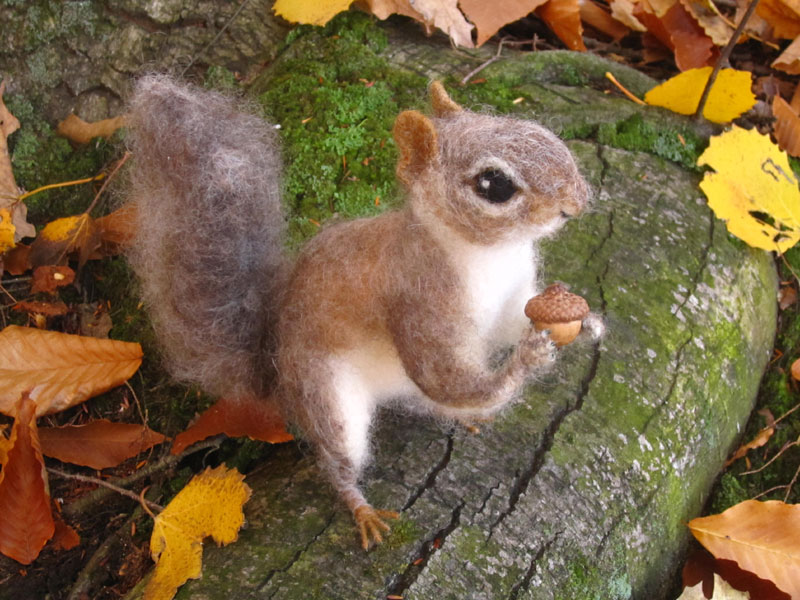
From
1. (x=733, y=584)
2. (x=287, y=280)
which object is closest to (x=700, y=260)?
(x=733, y=584)

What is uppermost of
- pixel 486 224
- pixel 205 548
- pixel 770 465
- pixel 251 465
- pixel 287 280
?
pixel 486 224

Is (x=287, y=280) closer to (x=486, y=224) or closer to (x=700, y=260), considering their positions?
(x=486, y=224)

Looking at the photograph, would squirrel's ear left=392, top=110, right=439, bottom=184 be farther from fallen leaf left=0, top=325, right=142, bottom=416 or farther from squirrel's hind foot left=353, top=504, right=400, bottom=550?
fallen leaf left=0, top=325, right=142, bottom=416

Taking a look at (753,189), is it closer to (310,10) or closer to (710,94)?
(710,94)

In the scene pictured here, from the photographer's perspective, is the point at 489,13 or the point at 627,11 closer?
the point at 489,13

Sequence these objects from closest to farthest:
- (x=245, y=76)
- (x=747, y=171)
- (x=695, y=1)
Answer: (x=747, y=171)
(x=245, y=76)
(x=695, y=1)

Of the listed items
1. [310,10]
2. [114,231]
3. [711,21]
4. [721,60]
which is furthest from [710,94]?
[114,231]
